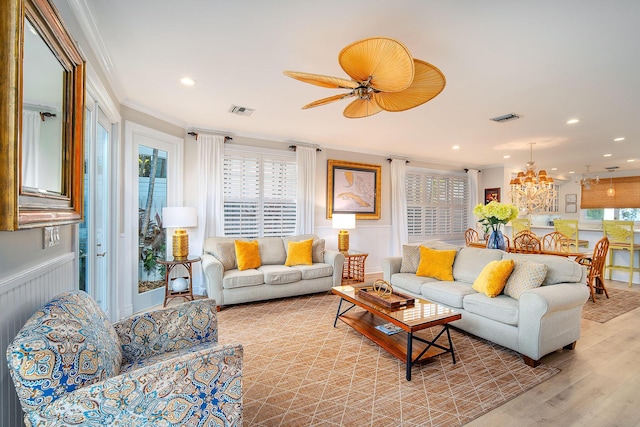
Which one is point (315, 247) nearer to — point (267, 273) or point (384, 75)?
point (267, 273)

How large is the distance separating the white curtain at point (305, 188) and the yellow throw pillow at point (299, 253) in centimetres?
69

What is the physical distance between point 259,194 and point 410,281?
9.48 ft

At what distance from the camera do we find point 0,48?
1.07 m

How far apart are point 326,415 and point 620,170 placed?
35.9 feet

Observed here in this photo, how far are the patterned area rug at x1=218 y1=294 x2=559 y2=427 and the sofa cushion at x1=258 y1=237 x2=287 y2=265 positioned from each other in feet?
4.47

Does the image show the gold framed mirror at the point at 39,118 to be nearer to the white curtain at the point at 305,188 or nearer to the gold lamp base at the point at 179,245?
the gold lamp base at the point at 179,245

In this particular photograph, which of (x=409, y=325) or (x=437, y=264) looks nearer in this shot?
(x=409, y=325)

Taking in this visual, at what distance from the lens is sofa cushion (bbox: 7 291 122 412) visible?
0.99 meters

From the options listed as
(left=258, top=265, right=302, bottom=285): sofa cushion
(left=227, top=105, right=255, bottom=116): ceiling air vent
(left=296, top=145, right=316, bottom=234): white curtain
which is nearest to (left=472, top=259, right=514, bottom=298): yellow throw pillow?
(left=258, top=265, right=302, bottom=285): sofa cushion

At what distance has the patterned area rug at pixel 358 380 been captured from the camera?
1.92m

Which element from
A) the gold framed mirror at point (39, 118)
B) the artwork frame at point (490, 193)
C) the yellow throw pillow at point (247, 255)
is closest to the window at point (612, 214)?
the artwork frame at point (490, 193)

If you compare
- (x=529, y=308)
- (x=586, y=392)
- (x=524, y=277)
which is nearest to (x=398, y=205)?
(x=524, y=277)

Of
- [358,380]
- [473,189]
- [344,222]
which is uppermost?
[473,189]

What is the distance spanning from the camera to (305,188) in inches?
212
